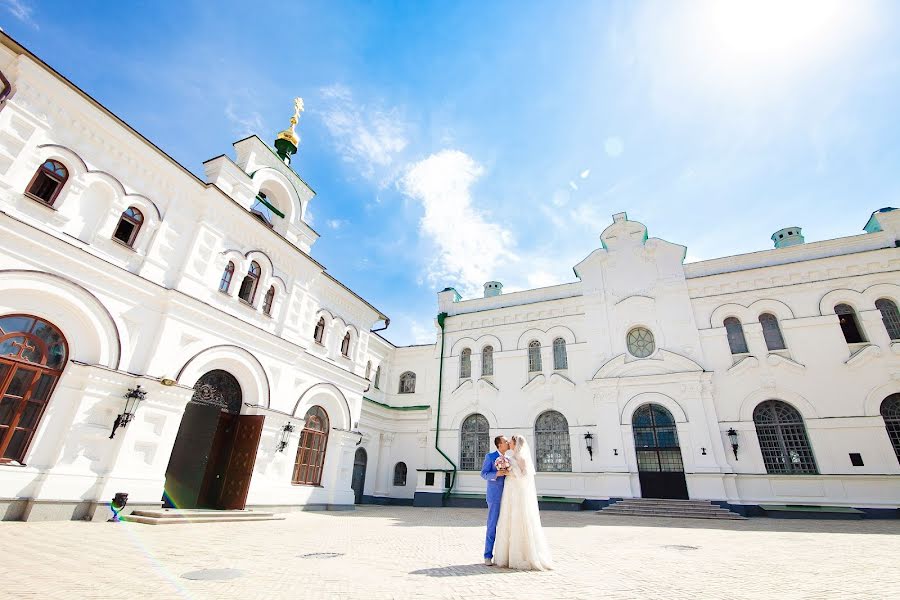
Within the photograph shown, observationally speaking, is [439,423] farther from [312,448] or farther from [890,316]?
[890,316]

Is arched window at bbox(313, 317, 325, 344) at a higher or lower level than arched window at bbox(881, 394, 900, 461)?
higher

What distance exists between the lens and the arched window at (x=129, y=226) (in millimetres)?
10273

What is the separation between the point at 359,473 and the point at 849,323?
2225 centimetres

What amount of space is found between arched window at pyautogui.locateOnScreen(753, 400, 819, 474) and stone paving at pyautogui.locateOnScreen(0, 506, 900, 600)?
261 inches

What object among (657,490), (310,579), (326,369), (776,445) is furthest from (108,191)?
(776,445)

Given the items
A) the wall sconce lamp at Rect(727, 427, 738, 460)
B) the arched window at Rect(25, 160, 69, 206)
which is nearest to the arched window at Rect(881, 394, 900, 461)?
the wall sconce lamp at Rect(727, 427, 738, 460)

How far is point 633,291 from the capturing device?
19750mm

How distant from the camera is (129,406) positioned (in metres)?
9.34

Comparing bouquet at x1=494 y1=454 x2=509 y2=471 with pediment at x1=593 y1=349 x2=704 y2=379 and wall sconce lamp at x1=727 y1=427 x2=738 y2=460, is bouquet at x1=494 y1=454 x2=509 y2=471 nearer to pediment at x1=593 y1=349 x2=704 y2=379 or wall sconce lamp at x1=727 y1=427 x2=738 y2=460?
pediment at x1=593 y1=349 x2=704 y2=379

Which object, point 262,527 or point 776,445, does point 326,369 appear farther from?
point 776,445

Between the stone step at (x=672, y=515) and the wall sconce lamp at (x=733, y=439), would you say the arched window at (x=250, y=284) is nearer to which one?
the stone step at (x=672, y=515)

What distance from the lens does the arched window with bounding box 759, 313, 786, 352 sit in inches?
664

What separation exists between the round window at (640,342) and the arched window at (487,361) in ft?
22.0

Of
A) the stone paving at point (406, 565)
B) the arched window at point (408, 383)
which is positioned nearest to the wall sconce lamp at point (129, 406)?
the stone paving at point (406, 565)
